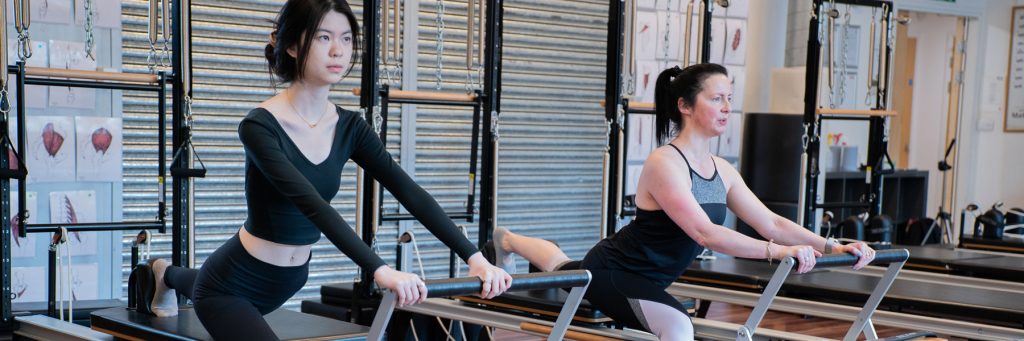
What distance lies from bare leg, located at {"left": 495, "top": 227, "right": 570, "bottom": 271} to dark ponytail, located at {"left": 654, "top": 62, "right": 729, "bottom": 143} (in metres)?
0.65

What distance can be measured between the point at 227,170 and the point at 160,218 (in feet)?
5.81

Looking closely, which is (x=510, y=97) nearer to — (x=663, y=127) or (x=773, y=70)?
(x=773, y=70)

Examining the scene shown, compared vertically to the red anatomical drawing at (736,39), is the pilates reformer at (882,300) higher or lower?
lower

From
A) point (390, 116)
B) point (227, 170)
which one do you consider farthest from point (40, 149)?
point (390, 116)

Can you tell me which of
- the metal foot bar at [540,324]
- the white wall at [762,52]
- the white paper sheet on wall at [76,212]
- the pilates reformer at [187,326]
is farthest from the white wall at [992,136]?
the pilates reformer at [187,326]

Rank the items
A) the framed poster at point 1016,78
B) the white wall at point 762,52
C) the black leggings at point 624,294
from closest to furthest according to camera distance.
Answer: the black leggings at point 624,294, the white wall at point 762,52, the framed poster at point 1016,78

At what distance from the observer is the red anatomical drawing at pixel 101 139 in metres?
5.16

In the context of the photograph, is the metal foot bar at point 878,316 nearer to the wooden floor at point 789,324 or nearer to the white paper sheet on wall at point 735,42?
the wooden floor at point 789,324

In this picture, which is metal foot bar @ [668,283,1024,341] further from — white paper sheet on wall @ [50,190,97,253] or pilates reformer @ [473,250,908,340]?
white paper sheet on wall @ [50,190,97,253]

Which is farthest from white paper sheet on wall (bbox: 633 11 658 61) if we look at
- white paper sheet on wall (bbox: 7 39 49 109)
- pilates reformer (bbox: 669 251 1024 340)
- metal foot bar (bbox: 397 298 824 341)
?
white paper sheet on wall (bbox: 7 39 49 109)

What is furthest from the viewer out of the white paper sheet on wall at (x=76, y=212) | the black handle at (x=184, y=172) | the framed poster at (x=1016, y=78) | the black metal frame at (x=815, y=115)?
the framed poster at (x=1016, y=78)

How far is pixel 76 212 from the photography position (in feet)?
16.8

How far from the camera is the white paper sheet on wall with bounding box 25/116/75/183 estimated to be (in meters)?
4.99

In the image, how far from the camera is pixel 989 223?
6828mm
